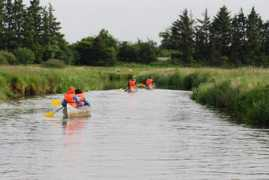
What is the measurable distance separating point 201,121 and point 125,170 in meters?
11.0

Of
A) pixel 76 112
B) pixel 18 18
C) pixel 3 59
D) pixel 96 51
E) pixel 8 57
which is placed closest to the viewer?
pixel 76 112

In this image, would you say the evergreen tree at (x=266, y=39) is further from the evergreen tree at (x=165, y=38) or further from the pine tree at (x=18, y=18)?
the pine tree at (x=18, y=18)

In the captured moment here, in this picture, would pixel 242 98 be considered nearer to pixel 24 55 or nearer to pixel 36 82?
pixel 36 82

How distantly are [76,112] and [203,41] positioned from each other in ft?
226

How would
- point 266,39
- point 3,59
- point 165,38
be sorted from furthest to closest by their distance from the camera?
point 165,38 < point 266,39 < point 3,59

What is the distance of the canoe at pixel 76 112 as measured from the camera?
25.4 m

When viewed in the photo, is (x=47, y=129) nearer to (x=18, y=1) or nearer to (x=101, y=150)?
(x=101, y=150)

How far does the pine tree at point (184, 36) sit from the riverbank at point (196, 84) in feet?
79.8

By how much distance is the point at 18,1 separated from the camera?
76.7 m

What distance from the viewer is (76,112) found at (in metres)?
25.7

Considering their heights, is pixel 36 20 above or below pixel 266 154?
above

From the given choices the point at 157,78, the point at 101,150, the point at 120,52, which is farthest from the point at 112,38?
the point at 101,150

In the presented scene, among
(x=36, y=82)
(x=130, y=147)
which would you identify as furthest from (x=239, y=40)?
(x=130, y=147)

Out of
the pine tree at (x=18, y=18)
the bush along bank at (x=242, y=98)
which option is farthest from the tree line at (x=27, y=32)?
the bush along bank at (x=242, y=98)
